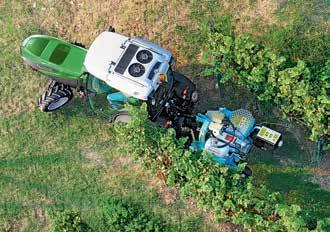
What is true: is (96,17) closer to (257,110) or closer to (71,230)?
(257,110)

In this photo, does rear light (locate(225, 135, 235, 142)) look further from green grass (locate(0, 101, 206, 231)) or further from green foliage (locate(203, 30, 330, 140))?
green grass (locate(0, 101, 206, 231))

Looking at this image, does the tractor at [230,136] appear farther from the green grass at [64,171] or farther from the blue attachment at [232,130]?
the green grass at [64,171]

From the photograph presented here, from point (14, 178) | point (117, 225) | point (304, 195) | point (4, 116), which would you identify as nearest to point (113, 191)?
point (117, 225)

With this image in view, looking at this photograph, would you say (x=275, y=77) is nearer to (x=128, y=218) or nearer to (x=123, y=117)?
(x=123, y=117)

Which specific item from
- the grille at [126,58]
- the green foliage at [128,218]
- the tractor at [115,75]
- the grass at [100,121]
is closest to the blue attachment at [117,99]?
the tractor at [115,75]

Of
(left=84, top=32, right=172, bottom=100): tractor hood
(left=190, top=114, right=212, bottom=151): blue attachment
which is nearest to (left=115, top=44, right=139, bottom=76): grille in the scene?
(left=84, top=32, right=172, bottom=100): tractor hood

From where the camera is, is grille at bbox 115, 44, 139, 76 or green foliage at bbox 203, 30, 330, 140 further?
grille at bbox 115, 44, 139, 76
